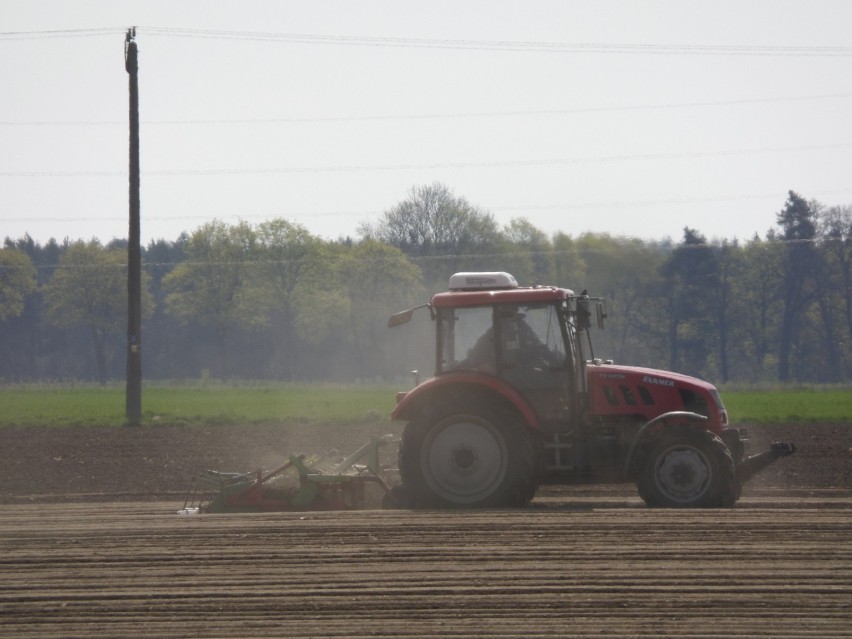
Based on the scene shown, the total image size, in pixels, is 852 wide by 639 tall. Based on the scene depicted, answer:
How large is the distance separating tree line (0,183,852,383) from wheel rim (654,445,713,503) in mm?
22528

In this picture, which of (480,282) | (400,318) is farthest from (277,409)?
(480,282)

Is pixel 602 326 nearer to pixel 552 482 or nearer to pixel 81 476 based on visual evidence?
pixel 552 482

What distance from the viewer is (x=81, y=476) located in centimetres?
1565

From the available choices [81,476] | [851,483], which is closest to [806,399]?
[851,483]

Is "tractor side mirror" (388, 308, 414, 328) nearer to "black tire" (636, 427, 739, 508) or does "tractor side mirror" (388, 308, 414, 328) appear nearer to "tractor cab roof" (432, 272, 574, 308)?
"tractor cab roof" (432, 272, 574, 308)

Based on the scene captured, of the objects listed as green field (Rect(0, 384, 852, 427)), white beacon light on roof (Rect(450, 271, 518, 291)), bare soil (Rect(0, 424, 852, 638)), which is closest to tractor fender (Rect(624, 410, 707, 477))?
bare soil (Rect(0, 424, 852, 638))

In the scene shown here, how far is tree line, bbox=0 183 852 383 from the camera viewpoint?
1499 inches

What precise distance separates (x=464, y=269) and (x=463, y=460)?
27.8 meters

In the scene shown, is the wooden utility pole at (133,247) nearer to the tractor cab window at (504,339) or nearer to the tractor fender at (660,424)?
the tractor cab window at (504,339)

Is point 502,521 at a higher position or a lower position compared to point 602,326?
lower

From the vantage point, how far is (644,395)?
34.4 feet

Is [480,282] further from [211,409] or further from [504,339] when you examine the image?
[211,409]

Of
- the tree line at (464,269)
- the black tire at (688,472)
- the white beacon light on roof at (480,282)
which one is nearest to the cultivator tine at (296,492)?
the white beacon light on roof at (480,282)

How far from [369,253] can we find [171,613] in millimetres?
41447
